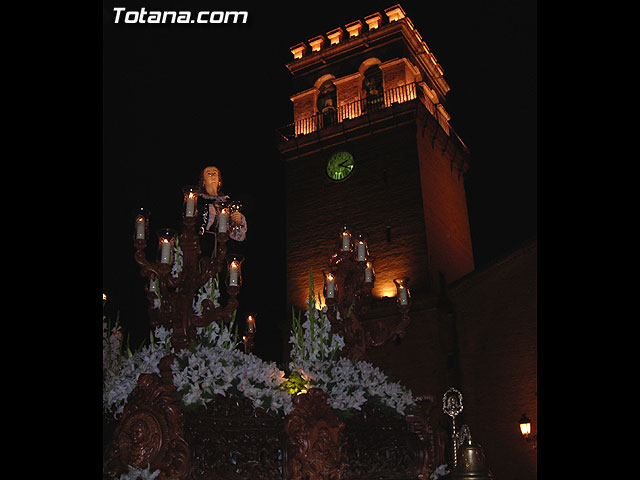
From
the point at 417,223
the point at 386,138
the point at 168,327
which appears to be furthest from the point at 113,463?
the point at 386,138

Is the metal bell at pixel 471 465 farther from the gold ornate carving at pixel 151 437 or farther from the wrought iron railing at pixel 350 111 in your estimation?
the wrought iron railing at pixel 350 111

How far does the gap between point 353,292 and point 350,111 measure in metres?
18.3

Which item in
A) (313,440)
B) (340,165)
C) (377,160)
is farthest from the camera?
(340,165)

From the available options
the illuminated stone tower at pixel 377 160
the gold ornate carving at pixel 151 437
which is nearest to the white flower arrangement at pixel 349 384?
the gold ornate carving at pixel 151 437

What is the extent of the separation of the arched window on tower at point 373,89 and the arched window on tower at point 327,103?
1.47 metres

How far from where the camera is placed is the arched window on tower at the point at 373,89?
25688 millimetres

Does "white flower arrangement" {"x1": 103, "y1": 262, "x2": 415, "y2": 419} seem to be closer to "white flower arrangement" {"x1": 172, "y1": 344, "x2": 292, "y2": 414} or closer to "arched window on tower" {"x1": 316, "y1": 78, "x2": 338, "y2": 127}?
"white flower arrangement" {"x1": 172, "y1": 344, "x2": 292, "y2": 414}

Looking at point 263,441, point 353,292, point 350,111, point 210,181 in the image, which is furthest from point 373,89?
point 263,441

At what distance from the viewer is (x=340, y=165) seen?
26047mm

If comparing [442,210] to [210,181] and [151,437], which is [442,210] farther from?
[151,437]

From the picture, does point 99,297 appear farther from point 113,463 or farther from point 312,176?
point 312,176

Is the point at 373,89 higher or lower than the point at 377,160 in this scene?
higher

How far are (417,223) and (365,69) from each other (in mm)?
7728

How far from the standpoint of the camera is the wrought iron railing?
81.8ft
